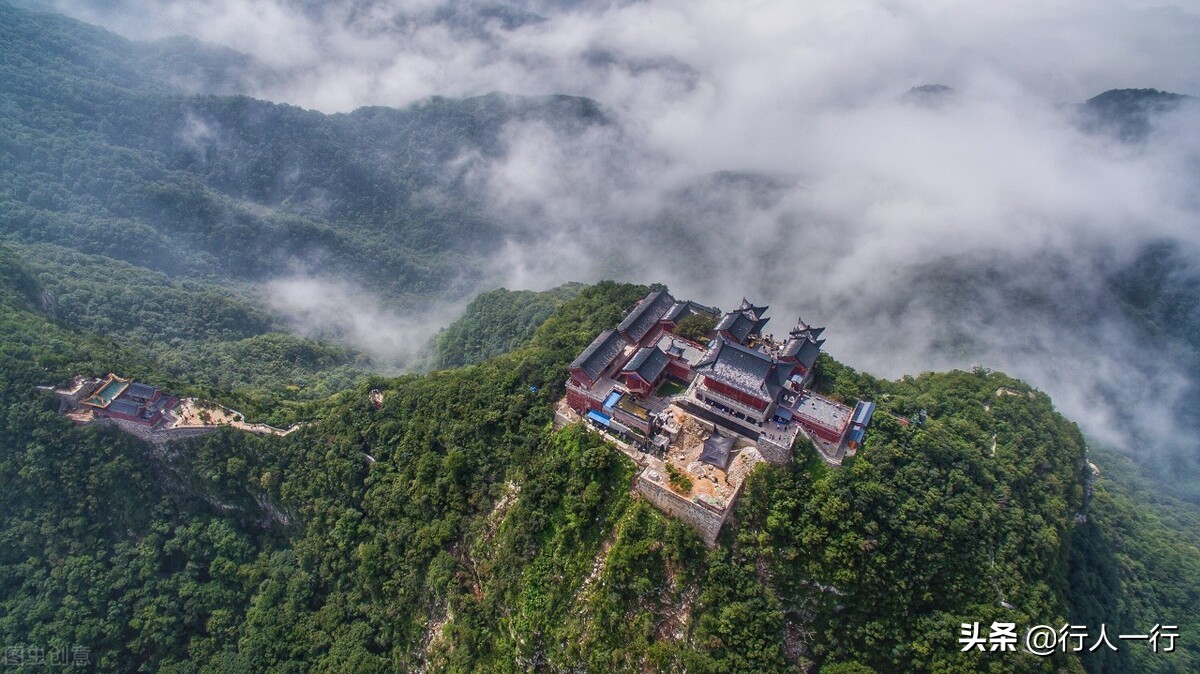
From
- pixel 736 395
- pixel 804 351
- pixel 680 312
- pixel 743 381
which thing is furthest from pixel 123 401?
pixel 804 351

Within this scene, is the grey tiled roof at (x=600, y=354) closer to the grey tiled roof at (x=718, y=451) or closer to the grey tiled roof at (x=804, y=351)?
the grey tiled roof at (x=718, y=451)

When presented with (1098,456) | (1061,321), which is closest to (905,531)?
(1098,456)

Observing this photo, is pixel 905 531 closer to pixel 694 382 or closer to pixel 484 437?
pixel 694 382

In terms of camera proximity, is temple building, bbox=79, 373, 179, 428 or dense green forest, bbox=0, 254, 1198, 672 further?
temple building, bbox=79, 373, 179, 428

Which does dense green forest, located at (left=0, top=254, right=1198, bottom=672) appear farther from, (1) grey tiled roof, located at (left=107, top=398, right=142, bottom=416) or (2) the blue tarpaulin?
(2) the blue tarpaulin

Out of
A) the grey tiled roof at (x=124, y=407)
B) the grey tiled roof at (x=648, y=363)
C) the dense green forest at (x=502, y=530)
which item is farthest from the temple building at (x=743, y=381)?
the grey tiled roof at (x=124, y=407)

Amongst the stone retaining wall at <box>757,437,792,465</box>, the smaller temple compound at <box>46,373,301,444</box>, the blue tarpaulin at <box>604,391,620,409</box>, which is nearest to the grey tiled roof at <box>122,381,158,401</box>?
the smaller temple compound at <box>46,373,301,444</box>
